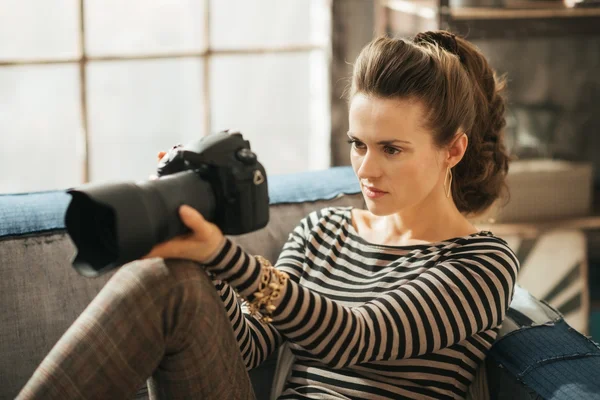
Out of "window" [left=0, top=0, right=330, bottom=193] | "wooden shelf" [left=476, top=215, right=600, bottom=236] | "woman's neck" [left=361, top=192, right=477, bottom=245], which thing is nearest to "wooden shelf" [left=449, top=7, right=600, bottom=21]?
"window" [left=0, top=0, right=330, bottom=193]

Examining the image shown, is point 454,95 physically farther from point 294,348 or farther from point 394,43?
point 294,348

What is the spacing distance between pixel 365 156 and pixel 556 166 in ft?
3.87

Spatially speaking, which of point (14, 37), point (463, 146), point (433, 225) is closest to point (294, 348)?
point (433, 225)

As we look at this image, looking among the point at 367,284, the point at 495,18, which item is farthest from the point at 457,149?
the point at 495,18

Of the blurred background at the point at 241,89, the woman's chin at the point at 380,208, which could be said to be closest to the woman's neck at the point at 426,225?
the woman's chin at the point at 380,208

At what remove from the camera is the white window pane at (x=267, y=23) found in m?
2.13

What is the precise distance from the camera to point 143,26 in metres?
2.06

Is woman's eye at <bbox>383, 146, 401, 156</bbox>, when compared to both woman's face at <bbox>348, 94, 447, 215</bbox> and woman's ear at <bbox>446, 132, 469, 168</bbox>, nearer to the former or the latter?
woman's face at <bbox>348, 94, 447, 215</bbox>

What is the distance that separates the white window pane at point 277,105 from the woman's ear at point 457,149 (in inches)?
36.6

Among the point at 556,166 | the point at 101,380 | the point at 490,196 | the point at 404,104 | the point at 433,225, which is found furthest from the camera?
the point at 556,166

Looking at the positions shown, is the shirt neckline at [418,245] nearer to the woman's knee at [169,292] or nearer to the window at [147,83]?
the woman's knee at [169,292]

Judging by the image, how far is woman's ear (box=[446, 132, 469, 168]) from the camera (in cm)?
131

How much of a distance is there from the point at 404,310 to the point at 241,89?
1.17 m

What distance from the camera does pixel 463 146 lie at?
1322 mm
